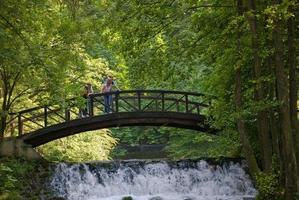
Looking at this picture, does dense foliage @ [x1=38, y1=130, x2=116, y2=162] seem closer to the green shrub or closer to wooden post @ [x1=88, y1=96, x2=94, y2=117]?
wooden post @ [x1=88, y1=96, x2=94, y2=117]

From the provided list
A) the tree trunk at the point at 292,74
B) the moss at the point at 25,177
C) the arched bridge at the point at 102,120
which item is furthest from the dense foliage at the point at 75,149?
the tree trunk at the point at 292,74

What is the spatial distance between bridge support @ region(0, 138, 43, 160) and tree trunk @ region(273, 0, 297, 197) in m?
9.20

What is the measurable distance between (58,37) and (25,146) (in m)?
4.03

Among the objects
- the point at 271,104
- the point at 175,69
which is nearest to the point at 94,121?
the point at 175,69

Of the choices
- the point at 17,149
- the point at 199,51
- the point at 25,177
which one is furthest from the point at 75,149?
the point at 199,51

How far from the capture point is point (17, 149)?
16750mm

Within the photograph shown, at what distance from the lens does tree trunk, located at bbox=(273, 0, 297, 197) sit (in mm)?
10094

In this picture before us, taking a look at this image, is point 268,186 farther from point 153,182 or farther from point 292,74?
point 153,182

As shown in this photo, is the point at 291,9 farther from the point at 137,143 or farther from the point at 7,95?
the point at 137,143

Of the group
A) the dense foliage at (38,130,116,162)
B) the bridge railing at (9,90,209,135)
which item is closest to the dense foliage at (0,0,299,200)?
the bridge railing at (9,90,209,135)

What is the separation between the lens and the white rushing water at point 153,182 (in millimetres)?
16234

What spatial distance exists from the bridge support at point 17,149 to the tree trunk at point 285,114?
9199 mm

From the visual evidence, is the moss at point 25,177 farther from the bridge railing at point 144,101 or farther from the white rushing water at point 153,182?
the bridge railing at point 144,101

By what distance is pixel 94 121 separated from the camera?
57.2ft
